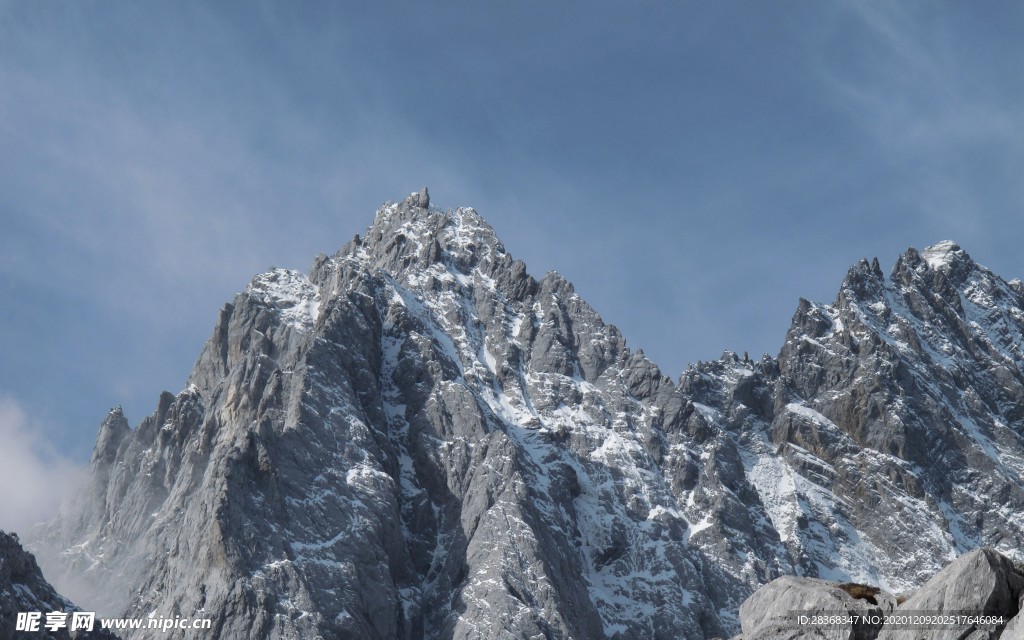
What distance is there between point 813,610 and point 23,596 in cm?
8496

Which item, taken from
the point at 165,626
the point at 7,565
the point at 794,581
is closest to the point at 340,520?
the point at 165,626

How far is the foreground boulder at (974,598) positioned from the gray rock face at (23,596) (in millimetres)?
86209

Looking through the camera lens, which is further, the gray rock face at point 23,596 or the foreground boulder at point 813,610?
the gray rock face at point 23,596

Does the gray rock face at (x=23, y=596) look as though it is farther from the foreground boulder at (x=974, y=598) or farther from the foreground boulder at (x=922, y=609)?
the foreground boulder at (x=974, y=598)

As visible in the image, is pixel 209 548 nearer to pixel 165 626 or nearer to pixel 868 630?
pixel 165 626

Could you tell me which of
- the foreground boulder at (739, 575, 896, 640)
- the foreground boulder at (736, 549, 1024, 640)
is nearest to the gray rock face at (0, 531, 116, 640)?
the foreground boulder at (739, 575, 896, 640)

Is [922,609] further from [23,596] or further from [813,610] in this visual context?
[23,596]

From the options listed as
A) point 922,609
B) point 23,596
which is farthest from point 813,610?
point 23,596

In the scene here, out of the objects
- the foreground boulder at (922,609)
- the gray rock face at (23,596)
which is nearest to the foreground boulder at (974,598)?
the foreground boulder at (922,609)

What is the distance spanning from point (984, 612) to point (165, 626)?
444 feet

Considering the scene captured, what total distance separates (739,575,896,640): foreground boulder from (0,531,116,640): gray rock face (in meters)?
76.4

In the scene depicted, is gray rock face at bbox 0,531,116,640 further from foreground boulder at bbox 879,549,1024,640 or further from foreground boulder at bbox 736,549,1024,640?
foreground boulder at bbox 879,549,1024,640

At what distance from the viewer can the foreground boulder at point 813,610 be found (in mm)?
66625

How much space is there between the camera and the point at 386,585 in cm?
19400
